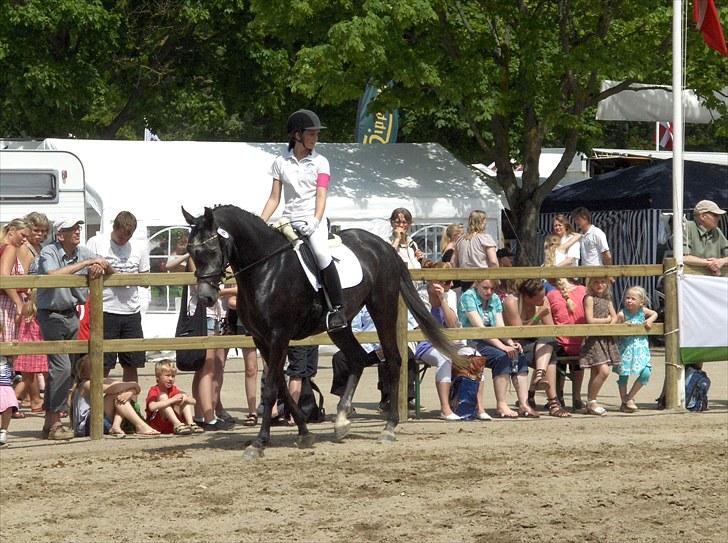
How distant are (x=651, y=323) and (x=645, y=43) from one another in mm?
9633

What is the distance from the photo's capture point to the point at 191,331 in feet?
36.6

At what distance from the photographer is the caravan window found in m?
16.6

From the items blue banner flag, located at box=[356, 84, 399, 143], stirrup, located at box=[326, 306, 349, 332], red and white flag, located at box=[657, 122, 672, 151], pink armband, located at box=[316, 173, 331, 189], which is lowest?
stirrup, located at box=[326, 306, 349, 332]

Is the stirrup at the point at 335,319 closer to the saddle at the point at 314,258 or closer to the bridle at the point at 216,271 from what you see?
the saddle at the point at 314,258

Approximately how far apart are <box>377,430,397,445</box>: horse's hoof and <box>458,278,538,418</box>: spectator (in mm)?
1738

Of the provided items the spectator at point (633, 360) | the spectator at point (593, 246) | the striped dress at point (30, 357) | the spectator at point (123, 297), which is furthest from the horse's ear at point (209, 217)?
the spectator at point (593, 246)

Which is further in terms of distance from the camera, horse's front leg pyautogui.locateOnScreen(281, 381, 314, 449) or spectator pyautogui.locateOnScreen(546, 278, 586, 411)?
spectator pyautogui.locateOnScreen(546, 278, 586, 411)

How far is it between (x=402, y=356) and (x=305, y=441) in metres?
1.95

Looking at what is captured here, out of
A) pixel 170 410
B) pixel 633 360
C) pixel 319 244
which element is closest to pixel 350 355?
pixel 319 244

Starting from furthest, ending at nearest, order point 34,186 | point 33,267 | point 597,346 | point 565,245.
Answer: point 34,186, point 565,245, point 597,346, point 33,267

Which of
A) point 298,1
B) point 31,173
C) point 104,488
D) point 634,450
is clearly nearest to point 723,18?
point 298,1

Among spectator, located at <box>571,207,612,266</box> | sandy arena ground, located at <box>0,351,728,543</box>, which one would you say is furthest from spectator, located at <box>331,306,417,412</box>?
spectator, located at <box>571,207,612,266</box>

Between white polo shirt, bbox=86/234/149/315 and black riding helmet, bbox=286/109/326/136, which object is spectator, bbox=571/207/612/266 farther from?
black riding helmet, bbox=286/109/326/136

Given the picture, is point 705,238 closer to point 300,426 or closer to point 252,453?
point 300,426
